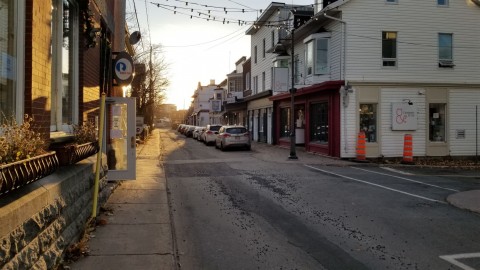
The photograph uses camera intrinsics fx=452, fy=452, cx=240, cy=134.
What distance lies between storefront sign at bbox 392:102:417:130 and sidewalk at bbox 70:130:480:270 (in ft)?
32.8

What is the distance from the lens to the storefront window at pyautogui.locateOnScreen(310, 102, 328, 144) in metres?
23.4

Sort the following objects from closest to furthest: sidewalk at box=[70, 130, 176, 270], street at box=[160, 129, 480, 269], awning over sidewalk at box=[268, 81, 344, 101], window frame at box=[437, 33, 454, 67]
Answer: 1. sidewalk at box=[70, 130, 176, 270]
2. street at box=[160, 129, 480, 269]
3. awning over sidewalk at box=[268, 81, 344, 101]
4. window frame at box=[437, 33, 454, 67]

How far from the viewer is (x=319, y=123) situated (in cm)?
2434

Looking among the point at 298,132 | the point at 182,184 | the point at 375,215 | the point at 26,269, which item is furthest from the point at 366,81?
the point at 26,269

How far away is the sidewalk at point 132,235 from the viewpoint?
17.6ft

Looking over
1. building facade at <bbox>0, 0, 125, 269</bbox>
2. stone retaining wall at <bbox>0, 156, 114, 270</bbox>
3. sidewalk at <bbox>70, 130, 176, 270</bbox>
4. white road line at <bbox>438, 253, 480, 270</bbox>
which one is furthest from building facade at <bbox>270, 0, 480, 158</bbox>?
stone retaining wall at <bbox>0, 156, 114, 270</bbox>

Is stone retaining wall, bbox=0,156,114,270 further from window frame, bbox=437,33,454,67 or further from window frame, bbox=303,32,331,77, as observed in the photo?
window frame, bbox=437,33,454,67

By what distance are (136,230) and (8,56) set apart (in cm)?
314

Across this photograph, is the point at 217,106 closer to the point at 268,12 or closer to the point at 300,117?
the point at 268,12

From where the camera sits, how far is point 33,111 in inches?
214

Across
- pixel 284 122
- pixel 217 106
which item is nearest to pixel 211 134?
pixel 284 122

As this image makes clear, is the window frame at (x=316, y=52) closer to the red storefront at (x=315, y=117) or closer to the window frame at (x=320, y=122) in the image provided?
the red storefront at (x=315, y=117)

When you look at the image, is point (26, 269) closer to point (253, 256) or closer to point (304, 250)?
point (253, 256)

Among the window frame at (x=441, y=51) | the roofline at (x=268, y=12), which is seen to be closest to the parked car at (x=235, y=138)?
the roofline at (x=268, y=12)
